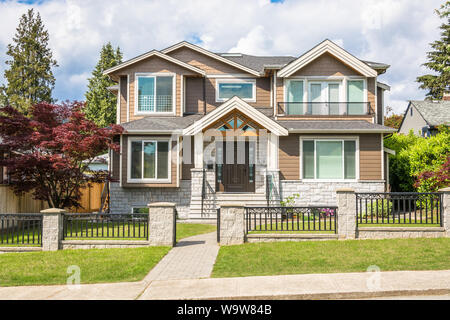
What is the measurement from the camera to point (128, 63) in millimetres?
19078

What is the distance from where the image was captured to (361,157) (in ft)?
56.9

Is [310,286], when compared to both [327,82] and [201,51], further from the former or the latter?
[201,51]

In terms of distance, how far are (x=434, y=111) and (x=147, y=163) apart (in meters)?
23.3

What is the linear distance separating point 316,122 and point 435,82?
31.4 meters

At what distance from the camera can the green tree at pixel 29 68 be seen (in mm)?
38500

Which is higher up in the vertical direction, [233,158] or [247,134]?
[247,134]

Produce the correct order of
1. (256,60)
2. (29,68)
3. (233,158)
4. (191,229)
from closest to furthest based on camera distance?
(191,229) → (233,158) → (256,60) → (29,68)

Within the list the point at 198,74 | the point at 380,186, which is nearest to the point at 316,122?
the point at 380,186

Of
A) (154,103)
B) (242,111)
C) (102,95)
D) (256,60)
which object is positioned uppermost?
(102,95)

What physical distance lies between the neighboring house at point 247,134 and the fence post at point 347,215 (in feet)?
17.7

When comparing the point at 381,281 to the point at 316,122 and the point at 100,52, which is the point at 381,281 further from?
the point at 100,52

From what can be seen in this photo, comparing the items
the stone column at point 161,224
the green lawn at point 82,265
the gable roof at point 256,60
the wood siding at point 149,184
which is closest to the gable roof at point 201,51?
the gable roof at point 256,60

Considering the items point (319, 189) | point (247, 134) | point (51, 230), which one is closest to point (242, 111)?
point (247, 134)

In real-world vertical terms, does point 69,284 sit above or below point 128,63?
below
